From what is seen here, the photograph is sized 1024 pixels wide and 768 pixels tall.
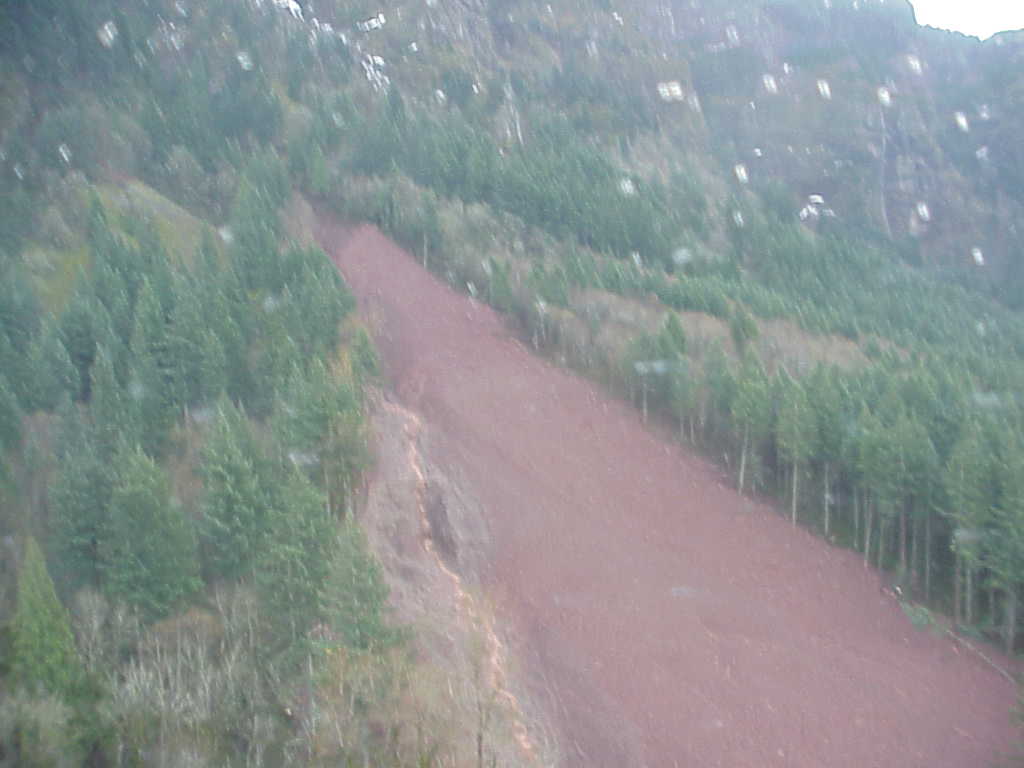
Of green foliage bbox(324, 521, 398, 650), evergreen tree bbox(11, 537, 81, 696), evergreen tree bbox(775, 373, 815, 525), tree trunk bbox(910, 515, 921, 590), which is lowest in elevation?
tree trunk bbox(910, 515, 921, 590)

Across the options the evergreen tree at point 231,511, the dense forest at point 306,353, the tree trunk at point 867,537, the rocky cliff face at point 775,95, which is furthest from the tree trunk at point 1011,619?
the rocky cliff face at point 775,95

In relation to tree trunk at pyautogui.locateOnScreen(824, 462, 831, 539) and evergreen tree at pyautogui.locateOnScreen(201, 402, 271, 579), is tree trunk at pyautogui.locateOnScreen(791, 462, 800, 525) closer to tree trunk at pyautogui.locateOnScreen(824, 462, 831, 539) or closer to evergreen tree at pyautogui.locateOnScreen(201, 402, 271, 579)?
tree trunk at pyautogui.locateOnScreen(824, 462, 831, 539)

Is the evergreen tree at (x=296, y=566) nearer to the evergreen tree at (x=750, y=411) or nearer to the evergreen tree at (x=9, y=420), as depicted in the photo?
the evergreen tree at (x=9, y=420)

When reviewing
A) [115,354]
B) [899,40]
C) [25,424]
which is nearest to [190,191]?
[115,354]

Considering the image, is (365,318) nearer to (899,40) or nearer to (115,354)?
(115,354)

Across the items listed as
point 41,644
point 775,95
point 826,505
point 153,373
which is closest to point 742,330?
point 826,505

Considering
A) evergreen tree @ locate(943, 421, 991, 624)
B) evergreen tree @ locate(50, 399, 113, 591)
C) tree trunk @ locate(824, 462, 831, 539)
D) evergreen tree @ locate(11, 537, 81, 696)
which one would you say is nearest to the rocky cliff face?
tree trunk @ locate(824, 462, 831, 539)
